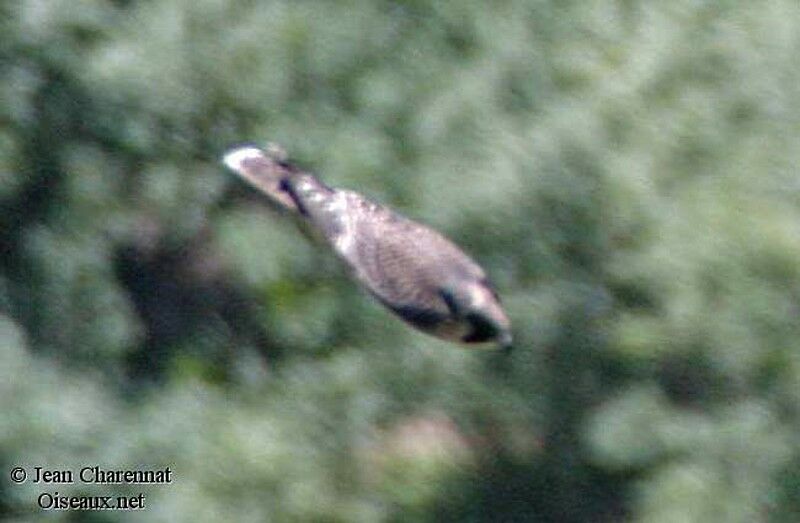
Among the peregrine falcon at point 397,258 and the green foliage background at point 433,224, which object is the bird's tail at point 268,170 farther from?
the green foliage background at point 433,224

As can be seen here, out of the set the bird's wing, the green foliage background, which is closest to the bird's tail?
the bird's wing

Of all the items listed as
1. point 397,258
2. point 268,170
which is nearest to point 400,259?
point 397,258

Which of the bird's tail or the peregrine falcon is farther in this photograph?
the bird's tail

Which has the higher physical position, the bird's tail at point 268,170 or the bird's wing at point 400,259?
the bird's tail at point 268,170

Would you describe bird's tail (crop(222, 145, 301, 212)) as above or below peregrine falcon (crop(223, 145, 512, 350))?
above

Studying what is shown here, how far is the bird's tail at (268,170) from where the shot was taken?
3.03 m

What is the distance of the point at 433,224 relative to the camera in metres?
3.26

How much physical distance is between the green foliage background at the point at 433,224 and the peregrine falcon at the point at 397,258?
9.6 inches

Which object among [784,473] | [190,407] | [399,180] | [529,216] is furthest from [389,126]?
[784,473]

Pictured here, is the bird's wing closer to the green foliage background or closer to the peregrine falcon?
the peregrine falcon

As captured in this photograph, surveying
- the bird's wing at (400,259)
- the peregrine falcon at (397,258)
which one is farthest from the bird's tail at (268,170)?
the bird's wing at (400,259)

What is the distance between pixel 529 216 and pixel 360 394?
51 cm

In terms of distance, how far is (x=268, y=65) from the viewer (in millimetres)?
3479

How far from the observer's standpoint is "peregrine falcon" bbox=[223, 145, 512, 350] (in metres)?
2.91
